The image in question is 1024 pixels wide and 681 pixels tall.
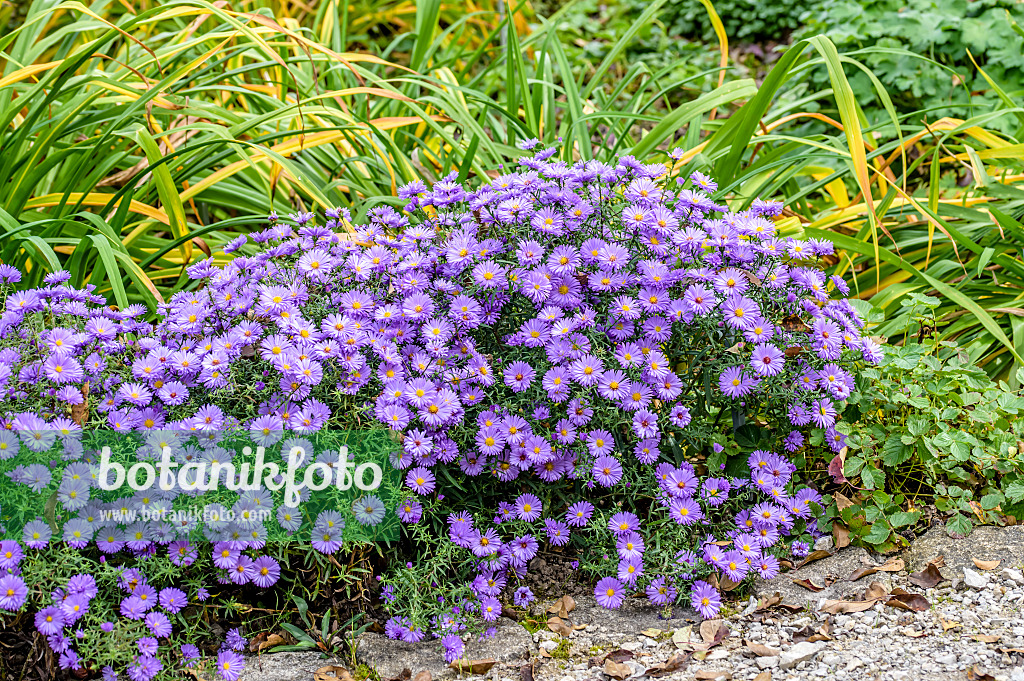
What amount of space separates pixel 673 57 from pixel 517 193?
3.91 metres

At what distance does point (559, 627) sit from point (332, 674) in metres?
0.50

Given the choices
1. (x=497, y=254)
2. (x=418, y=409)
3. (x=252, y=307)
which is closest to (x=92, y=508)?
(x=252, y=307)

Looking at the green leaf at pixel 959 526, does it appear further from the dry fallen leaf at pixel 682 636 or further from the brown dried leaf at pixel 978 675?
the dry fallen leaf at pixel 682 636

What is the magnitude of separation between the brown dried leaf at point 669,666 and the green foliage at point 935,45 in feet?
11.1

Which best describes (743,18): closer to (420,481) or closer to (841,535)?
(841,535)

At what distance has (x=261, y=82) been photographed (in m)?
3.77

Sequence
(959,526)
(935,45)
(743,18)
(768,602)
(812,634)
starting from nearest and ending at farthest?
(812,634)
(768,602)
(959,526)
(935,45)
(743,18)

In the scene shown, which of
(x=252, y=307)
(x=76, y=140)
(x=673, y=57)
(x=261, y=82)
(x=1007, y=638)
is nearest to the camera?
(x=1007, y=638)

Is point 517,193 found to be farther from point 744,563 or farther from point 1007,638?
point 1007,638

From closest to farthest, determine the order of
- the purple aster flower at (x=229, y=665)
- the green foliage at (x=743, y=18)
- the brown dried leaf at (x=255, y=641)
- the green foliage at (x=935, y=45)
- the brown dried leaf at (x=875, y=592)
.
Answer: the purple aster flower at (x=229, y=665)
the brown dried leaf at (x=255, y=641)
the brown dried leaf at (x=875, y=592)
the green foliage at (x=935, y=45)
the green foliage at (x=743, y=18)

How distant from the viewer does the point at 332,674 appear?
1.74 m

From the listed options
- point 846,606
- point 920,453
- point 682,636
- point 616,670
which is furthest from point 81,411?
point 920,453

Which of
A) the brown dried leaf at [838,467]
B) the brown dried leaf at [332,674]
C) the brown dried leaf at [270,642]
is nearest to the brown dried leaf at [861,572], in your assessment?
the brown dried leaf at [838,467]

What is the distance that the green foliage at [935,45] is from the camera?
4.23m
